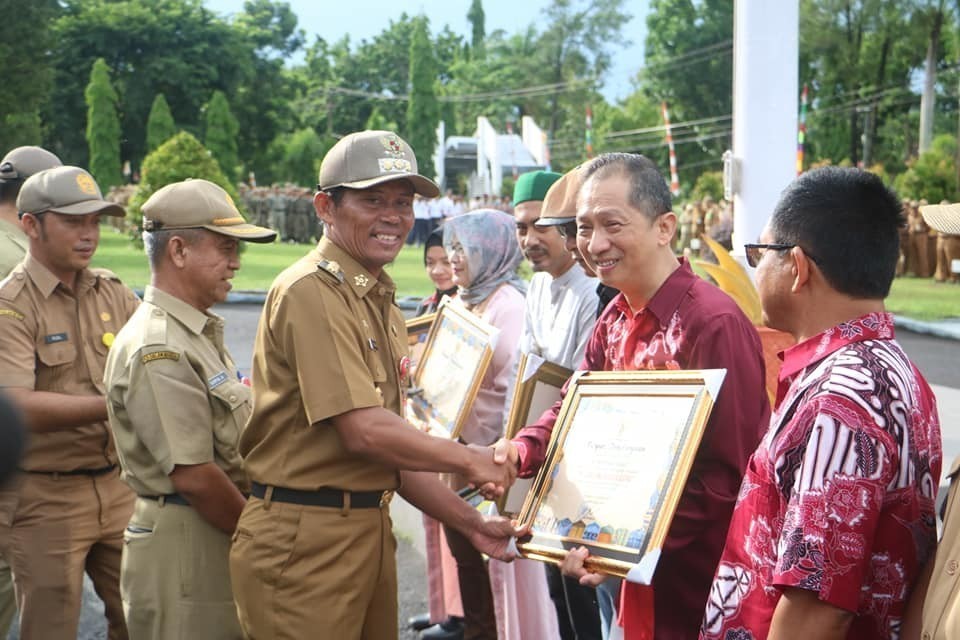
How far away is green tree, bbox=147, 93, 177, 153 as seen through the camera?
50.7 m

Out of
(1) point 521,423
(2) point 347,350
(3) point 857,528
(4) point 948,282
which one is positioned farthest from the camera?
(4) point 948,282

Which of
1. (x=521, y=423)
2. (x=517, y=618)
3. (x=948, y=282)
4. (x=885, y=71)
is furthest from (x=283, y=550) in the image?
(x=885, y=71)

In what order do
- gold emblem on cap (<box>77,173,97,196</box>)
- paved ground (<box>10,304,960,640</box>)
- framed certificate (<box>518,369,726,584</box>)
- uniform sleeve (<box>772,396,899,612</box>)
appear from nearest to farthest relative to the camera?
uniform sleeve (<box>772,396,899,612</box>) → framed certificate (<box>518,369,726,584</box>) → gold emblem on cap (<box>77,173,97,196</box>) → paved ground (<box>10,304,960,640</box>)

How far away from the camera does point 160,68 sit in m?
55.2

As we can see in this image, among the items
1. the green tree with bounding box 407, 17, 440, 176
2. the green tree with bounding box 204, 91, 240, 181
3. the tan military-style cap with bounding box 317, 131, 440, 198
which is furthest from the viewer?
the green tree with bounding box 407, 17, 440, 176

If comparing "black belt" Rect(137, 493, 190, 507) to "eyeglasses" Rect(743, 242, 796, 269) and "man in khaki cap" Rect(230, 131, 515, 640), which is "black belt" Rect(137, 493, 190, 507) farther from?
"eyeglasses" Rect(743, 242, 796, 269)

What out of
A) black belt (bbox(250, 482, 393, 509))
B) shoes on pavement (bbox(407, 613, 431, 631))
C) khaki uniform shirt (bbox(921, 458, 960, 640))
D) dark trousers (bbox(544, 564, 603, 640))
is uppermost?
khaki uniform shirt (bbox(921, 458, 960, 640))

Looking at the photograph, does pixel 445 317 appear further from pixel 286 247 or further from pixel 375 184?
pixel 286 247

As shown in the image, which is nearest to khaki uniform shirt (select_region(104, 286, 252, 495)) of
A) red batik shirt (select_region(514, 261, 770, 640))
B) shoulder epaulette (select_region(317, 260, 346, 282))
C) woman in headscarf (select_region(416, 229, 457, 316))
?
shoulder epaulette (select_region(317, 260, 346, 282))

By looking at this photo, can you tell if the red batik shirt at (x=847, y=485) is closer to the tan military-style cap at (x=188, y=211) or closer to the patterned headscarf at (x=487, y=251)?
the tan military-style cap at (x=188, y=211)

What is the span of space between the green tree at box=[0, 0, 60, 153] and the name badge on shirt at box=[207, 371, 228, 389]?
32954 millimetres

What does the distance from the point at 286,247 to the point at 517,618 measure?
104 ft

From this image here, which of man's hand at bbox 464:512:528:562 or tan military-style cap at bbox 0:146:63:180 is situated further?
tan military-style cap at bbox 0:146:63:180

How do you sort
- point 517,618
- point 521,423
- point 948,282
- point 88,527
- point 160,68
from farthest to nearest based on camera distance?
point 160,68
point 948,282
point 517,618
point 88,527
point 521,423
